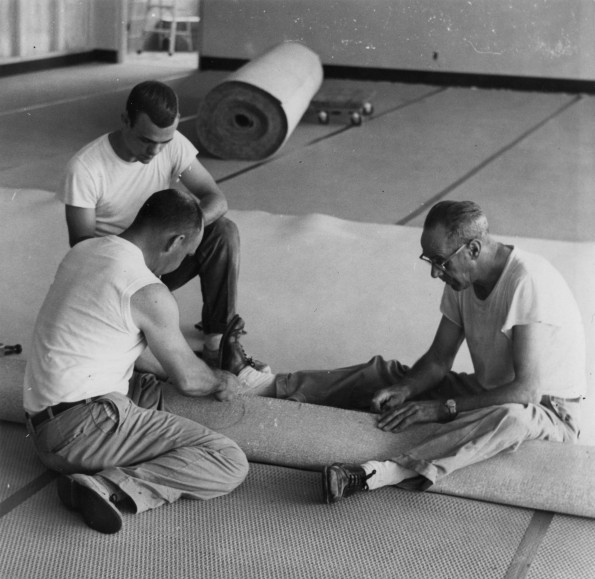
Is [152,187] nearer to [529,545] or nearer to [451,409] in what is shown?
[451,409]

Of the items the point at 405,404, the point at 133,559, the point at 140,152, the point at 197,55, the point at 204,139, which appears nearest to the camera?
the point at 133,559

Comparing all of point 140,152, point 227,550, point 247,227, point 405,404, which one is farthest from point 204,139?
point 227,550

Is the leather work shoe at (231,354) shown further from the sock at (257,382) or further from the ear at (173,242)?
the ear at (173,242)

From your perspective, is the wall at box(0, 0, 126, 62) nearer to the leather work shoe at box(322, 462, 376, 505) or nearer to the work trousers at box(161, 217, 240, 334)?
the work trousers at box(161, 217, 240, 334)

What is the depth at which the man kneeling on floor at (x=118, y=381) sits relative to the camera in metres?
2.71

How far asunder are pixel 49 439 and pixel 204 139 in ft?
17.2

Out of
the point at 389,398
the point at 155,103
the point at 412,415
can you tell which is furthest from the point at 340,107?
the point at 412,415

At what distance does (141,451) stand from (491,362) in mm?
1205

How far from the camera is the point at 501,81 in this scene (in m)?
11.6

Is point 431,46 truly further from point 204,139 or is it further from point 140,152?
point 140,152

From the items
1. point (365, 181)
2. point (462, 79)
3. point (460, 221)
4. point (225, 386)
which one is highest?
point (460, 221)

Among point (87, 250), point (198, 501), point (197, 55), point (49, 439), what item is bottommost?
point (197, 55)

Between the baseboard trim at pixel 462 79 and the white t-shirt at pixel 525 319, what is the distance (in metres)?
9.05

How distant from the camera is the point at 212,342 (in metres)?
3.86
